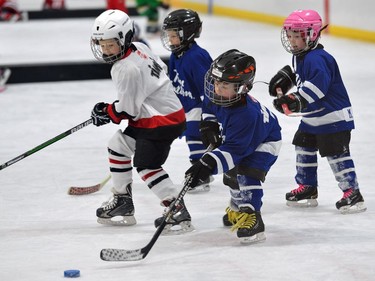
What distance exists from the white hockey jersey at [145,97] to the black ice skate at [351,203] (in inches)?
27.8

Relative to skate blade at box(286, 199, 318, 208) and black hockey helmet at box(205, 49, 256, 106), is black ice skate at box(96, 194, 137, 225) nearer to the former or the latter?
black hockey helmet at box(205, 49, 256, 106)

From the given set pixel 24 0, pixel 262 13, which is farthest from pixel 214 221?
pixel 24 0

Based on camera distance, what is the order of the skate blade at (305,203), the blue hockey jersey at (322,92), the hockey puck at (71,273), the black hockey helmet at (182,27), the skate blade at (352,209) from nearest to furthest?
the hockey puck at (71,273) < the blue hockey jersey at (322,92) < the skate blade at (352,209) < the skate blade at (305,203) < the black hockey helmet at (182,27)

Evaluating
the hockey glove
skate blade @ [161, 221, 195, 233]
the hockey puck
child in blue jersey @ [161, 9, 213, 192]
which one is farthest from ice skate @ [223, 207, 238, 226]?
the hockey puck

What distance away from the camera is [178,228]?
11.7 ft

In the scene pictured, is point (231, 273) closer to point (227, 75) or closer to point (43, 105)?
point (227, 75)

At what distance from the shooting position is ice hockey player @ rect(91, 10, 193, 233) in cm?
351

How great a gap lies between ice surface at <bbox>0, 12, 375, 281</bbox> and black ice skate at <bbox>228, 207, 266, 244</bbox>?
34 millimetres

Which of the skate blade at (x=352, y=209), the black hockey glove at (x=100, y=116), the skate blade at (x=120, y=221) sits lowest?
the skate blade at (x=120, y=221)

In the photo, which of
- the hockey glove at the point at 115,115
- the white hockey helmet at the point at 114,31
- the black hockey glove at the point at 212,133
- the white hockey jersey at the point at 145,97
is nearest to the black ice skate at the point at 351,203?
the black hockey glove at the point at 212,133

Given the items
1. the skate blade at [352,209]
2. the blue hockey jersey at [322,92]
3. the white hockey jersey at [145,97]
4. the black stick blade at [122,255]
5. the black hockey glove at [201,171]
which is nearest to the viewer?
the black stick blade at [122,255]

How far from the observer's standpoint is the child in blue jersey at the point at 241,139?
331cm

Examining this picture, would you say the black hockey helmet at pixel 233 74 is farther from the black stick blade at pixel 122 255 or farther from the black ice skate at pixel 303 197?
the black ice skate at pixel 303 197

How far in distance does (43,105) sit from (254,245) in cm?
371
